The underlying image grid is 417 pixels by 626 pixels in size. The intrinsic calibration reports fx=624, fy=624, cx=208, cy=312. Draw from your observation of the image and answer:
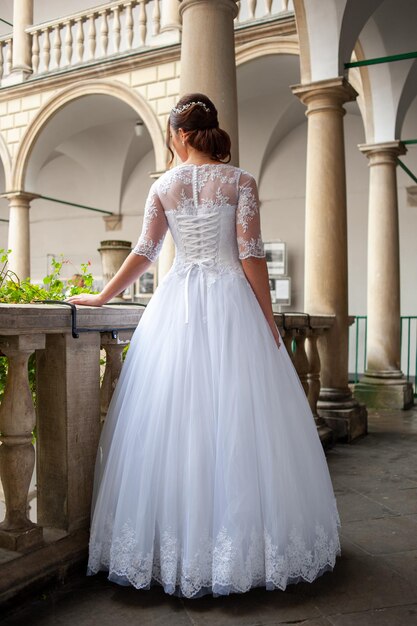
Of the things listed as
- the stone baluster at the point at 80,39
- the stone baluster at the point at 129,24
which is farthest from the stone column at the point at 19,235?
the stone baluster at the point at 129,24

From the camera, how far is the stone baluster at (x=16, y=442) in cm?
204

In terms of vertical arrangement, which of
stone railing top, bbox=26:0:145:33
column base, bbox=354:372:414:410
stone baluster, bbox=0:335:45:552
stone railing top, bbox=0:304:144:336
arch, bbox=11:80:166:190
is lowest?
column base, bbox=354:372:414:410

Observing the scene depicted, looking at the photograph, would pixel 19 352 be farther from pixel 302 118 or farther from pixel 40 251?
pixel 40 251

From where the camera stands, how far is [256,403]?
2123 millimetres

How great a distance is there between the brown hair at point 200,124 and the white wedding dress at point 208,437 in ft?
0.28

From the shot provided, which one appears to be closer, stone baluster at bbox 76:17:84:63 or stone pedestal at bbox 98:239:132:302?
stone pedestal at bbox 98:239:132:302

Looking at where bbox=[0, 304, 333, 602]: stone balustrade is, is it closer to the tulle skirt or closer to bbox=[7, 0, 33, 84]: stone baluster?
the tulle skirt

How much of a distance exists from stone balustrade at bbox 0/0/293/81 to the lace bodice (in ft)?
23.9

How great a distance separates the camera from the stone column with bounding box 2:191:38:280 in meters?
11.0

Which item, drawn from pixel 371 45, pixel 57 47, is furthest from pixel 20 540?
pixel 57 47

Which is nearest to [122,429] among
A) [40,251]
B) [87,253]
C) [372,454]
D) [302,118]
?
[372,454]

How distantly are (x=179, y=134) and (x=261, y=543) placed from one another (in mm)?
1464

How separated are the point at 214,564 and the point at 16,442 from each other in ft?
2.45

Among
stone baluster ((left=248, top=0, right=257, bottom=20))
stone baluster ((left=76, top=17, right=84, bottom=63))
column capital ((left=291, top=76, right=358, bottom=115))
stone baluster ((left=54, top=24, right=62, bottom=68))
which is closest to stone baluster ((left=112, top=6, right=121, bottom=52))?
stone baluster ((left=76, top=17, right=84, bottom=63))
